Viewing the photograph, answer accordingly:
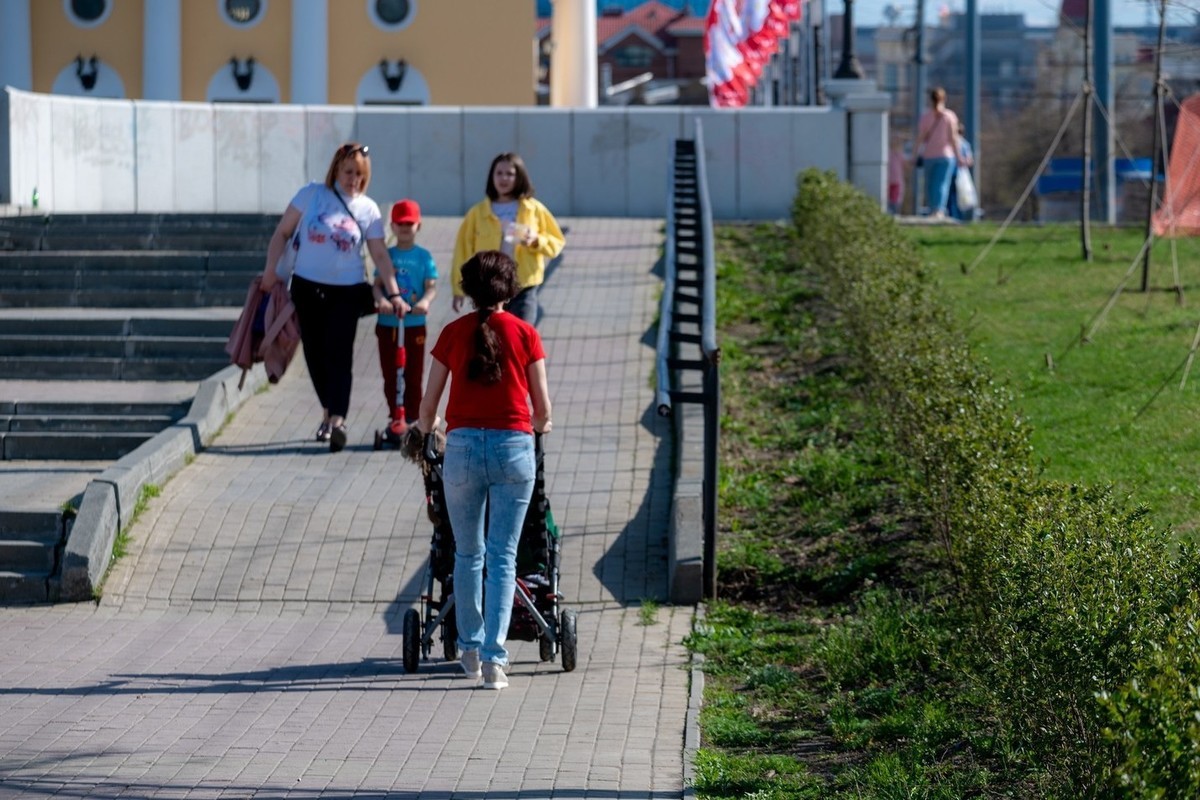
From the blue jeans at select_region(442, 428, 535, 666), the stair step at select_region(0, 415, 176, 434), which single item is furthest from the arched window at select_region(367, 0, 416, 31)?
the blue jeans at select_region(442, 428, 535, 666)

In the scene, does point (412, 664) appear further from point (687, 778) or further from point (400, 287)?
point (400, 287)

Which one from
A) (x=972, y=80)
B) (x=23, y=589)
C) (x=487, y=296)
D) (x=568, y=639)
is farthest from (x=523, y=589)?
(x=972, y=80)

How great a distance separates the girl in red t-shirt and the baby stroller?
0.20 metres

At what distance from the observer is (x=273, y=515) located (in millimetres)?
9633

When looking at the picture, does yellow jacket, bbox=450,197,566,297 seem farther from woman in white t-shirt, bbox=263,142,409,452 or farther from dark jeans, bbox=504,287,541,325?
woman in white t-shirt, bbox=263,142,409,452

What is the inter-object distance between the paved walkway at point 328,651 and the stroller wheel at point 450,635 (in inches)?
4.6

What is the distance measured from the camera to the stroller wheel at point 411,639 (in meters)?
7.33

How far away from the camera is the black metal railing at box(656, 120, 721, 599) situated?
865 cm

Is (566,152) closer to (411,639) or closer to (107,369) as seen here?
(107,369)

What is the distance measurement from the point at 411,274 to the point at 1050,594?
5.97m

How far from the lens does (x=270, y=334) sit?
10.6 metres

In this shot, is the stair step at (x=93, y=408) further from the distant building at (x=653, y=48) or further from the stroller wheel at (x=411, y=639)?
the distant building at (x=653, y=48)

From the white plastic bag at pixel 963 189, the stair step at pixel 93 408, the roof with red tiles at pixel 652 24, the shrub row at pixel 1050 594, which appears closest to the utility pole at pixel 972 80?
the white plastic bag at pixel 963 189

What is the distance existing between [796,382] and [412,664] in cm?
645
